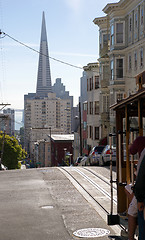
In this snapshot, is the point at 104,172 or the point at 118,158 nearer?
the point at 118,158

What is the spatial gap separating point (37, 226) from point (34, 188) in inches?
233

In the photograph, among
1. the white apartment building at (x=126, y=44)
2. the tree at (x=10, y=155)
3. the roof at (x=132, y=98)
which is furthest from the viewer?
the tree at (x=10, y=155)

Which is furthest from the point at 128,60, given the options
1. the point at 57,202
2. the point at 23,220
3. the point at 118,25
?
the point at 23,220

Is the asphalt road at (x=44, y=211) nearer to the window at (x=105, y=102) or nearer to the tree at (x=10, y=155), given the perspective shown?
the window at (x=105, y=102)

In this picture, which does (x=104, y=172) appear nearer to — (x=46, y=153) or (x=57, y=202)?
(x=57, y=202)

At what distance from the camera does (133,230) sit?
23.9 feet

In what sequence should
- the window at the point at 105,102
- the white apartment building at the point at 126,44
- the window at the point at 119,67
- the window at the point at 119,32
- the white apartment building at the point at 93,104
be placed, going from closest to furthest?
the white apartment building at the point at 126,44 < the window at the point at 119,32 < the window at the point at 119,67 < the window at the point at 105,102 < the white apartment building at the point at 93,104

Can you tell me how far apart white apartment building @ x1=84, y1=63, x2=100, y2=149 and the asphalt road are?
1328 inches

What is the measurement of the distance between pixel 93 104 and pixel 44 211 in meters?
41.2

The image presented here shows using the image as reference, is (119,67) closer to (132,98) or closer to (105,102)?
(105,102)

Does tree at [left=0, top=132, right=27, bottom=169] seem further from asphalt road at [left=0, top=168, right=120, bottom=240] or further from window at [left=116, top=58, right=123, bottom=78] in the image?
asphalt road at [left=0, top=168, right=120, bottom=240]

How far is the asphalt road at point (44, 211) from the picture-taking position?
941cm

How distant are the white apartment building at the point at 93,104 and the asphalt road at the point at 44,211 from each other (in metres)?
33.7

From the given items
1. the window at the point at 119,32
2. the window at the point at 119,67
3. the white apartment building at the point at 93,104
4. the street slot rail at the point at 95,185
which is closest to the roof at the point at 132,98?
the street slot rail at the point at 95,185
